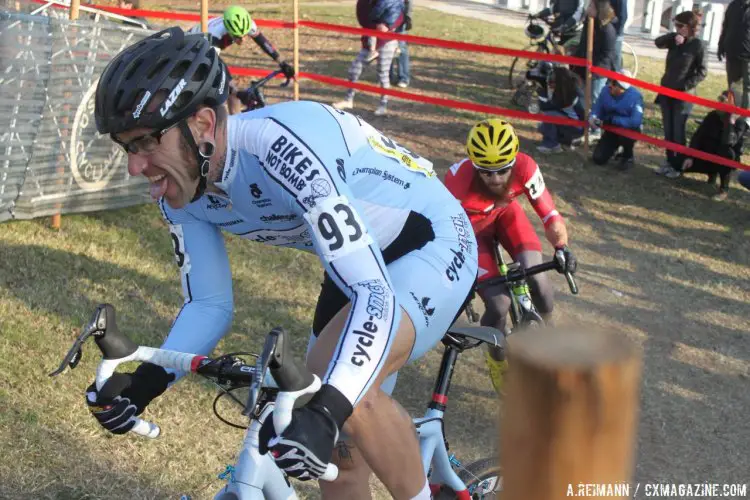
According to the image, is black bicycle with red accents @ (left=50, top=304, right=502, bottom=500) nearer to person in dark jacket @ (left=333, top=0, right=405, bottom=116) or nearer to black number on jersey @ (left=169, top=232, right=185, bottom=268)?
black number on jersey @ (left=169, top=232, right=185, bottom=268)

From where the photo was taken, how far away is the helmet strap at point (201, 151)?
2.63 meters

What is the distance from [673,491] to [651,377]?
4.98ft

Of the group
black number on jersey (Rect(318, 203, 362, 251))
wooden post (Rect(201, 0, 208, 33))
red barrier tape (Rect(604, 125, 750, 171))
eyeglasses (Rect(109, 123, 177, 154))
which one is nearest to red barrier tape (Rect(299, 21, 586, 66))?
red barrier tape (Rect(604, 125, 750, 171))

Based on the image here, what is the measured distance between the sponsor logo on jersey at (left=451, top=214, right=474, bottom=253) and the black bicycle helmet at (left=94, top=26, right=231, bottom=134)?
3.24ft

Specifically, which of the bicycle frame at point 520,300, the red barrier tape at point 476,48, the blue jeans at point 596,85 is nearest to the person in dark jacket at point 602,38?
the blue jeans at point 596,85

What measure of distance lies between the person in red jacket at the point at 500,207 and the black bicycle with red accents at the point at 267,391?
1.79 meters

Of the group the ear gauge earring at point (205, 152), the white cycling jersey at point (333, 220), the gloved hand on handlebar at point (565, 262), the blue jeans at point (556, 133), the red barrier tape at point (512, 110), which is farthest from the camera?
the blue jeans at point (556, 133)

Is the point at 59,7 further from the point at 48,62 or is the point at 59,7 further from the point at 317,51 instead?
the point at 317,51

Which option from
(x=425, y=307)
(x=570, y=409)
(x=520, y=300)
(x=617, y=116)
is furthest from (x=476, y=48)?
(x=570, y=409)

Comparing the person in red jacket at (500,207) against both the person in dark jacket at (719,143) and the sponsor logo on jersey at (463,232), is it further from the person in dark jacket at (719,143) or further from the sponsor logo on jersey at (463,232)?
the person in dark jacket at (719,143)

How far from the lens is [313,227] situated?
2502 millimetres

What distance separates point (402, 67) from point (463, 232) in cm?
1074

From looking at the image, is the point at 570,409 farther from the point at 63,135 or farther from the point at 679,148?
the point at 679,148

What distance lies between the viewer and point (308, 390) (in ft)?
6.89
